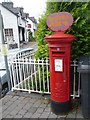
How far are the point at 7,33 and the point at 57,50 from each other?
2512cm

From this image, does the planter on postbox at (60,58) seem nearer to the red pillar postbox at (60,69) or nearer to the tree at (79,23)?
the red pillar postbox at (60,69)

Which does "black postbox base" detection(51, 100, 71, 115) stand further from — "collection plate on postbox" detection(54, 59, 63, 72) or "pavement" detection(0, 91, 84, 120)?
"collection plate on postbox" detection(54, 59, 63, 72)

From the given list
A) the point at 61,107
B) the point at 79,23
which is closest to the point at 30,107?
the point at 61,107

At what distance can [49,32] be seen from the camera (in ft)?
17.4

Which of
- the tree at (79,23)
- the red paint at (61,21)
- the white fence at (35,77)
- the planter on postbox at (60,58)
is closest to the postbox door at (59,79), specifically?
the planter on postbox at (60,58)

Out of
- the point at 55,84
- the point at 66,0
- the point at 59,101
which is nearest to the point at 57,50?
the point at 55,84

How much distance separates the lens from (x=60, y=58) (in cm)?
425

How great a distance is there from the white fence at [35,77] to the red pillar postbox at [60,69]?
2.46 ft

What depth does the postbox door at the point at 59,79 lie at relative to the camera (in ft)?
14.0

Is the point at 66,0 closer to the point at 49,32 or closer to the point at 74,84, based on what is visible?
the point at 49,32

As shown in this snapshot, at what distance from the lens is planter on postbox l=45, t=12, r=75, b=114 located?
163 inches

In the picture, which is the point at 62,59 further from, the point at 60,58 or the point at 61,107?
the point at 61,107

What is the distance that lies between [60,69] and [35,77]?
5.01 ft

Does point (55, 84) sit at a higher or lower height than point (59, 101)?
higher
